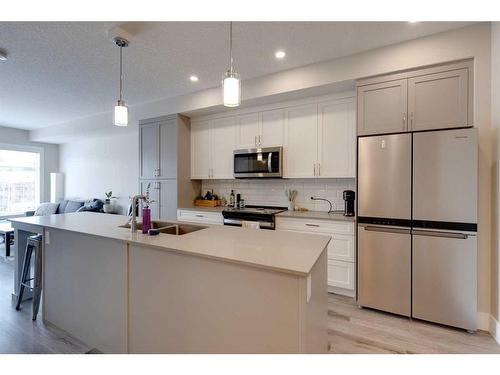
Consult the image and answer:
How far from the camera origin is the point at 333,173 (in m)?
3.06

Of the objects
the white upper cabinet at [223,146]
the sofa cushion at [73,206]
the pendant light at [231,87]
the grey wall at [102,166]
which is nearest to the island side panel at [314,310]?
the pendant light at [231,87]

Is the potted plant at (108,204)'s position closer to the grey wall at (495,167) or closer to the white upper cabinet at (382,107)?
the white upper cabinet at (382,107)

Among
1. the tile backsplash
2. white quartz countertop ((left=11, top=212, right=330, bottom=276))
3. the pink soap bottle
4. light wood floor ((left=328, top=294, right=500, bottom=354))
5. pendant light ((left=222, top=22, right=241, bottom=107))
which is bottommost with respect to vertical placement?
light wood floor ((left=328, top=294, right=500, bottom=354))

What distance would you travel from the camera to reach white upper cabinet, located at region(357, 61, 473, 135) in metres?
2.15

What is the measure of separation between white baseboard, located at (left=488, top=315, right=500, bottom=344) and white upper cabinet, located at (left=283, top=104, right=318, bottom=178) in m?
2.11

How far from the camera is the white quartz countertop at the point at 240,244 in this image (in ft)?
4.03

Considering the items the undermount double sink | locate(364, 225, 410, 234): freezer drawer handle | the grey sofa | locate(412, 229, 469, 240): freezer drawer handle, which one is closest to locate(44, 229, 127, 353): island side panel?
the undermount double sink

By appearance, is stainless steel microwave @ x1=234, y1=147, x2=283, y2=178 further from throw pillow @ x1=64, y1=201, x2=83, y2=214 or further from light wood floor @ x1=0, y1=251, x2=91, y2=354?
throw pillow @ x1=64, y1=201, x2=83, y2=214

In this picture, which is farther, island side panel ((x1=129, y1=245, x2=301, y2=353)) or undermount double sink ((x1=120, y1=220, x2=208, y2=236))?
undermount double sink ((x1=120, y1=220, x2=208, y2=236))

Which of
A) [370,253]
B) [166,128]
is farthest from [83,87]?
[370,253]

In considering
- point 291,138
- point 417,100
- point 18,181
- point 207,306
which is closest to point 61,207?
point 18,181

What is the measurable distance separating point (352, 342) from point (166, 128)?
12.3 ft
